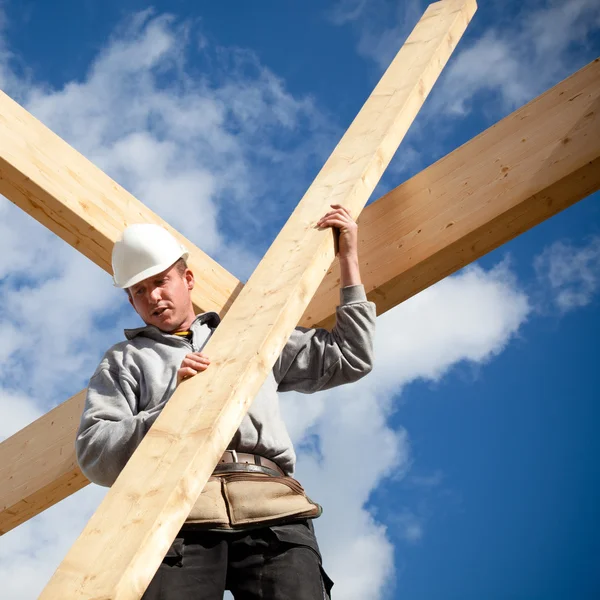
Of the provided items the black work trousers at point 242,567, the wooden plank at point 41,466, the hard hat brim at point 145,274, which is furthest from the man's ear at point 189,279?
the wooden plank at point 41,466

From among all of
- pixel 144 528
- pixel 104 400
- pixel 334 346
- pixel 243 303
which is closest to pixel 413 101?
pixel 334 346

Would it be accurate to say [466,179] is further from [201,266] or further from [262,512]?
[262,512]

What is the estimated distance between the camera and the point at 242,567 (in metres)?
2.14

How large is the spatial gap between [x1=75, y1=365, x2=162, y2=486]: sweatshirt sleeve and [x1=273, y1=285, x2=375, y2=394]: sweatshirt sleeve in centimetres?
48

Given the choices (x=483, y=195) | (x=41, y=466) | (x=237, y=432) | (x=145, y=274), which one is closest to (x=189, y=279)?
(x=145, y=274)

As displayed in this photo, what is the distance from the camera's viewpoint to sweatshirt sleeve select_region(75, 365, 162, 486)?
83.5 inches

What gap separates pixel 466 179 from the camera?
3137 mm

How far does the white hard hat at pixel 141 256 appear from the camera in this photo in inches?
100

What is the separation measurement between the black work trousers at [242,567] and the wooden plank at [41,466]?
151cm

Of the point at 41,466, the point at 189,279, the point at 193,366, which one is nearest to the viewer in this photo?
the point at 193,366

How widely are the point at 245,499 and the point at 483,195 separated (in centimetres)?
141

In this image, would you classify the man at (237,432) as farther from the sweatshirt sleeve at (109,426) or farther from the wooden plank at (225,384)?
the wooden plank at (225,384)

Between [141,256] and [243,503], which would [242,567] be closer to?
[243,503]

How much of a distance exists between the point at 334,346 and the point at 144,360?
0.54 meters
